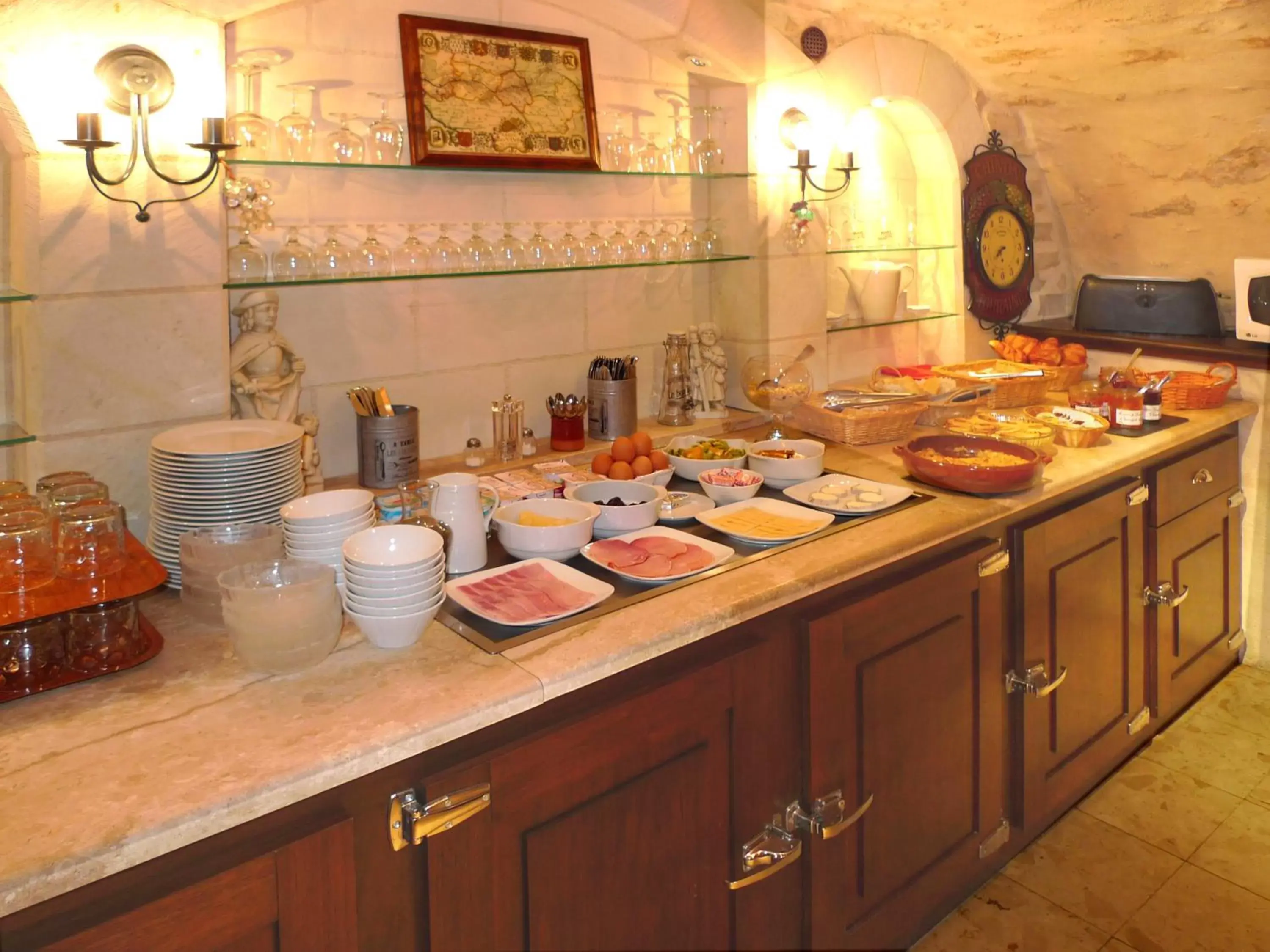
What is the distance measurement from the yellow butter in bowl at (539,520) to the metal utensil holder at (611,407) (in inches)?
28.1

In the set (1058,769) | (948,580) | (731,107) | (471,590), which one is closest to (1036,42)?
(731,107)

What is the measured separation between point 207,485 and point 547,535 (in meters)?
0.61

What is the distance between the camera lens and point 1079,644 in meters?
2.52

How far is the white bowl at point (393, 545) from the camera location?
1511 mm

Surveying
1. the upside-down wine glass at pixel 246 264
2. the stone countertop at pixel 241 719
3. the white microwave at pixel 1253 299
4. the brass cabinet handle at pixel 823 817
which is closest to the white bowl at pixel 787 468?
the stone countertop at pixel 241 719

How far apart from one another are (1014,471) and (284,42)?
188 centimetres

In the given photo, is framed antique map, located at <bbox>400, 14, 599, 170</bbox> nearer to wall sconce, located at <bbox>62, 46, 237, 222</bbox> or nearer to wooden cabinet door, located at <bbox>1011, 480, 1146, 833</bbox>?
wall sconce, located at <bbox>62, 46, 237, 222</bbox>

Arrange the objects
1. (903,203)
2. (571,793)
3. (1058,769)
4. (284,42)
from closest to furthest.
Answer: (571,793) < (284,42) < (1058,769) < (903,203)

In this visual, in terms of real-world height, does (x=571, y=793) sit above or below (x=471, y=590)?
below

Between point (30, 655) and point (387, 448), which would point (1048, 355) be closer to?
point (387, 448)

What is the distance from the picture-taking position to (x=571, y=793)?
144cm

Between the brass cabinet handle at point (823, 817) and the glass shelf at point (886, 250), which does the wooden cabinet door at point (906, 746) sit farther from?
the glass shelf at point (886, 250)

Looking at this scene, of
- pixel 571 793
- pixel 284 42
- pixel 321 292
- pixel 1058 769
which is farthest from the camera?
pixel 1058 769

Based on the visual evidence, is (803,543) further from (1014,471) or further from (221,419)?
(221,419)
